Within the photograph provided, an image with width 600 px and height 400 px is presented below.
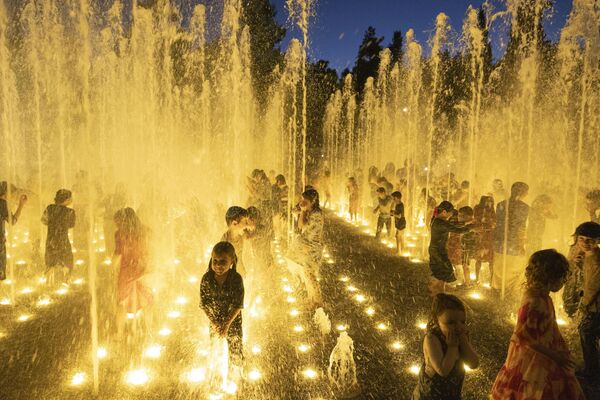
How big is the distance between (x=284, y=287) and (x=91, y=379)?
12.8 feet

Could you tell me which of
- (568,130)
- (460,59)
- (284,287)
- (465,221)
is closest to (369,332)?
(284,287)

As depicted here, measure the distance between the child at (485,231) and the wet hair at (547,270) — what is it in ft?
17.4

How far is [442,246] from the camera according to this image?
7.12 m

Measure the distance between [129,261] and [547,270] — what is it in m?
4.38

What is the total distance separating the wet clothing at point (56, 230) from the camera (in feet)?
24.6

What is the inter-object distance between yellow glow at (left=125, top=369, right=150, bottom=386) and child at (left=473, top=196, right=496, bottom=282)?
622 cm

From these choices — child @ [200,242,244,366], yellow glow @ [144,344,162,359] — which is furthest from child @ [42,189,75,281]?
child @ [200,242,244,366]

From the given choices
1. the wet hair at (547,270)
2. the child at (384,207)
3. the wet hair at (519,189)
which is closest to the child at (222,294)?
the wet hair at (547,270)

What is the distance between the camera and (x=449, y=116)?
116ft

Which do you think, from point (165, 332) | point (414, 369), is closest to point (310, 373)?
point (414, 369)

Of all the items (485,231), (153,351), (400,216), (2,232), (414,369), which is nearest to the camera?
(414,369)

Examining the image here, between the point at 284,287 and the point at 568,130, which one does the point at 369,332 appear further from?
the point at 568,130

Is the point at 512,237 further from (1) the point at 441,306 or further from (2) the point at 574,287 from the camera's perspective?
(1) the point at 441,306

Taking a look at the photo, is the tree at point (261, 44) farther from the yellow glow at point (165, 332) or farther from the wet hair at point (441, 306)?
the wet hair at point (441, 306)
